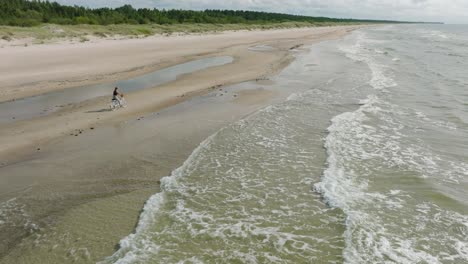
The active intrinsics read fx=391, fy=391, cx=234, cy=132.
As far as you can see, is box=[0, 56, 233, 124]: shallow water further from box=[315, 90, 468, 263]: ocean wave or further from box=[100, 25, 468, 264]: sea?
box=[315, 90, 468, 263]: ocean wave

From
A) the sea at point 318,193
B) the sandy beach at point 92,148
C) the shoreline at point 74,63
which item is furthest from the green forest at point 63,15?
the sea at point 318,193

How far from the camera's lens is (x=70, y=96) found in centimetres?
1831

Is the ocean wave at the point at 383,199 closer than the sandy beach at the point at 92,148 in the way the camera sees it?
Yes

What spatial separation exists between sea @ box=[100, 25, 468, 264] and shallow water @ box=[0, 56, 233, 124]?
764cm

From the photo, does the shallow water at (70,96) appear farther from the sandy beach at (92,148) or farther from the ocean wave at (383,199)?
the ocean wave at (383,199)

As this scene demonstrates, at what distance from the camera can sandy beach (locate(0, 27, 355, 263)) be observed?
719 centimetres

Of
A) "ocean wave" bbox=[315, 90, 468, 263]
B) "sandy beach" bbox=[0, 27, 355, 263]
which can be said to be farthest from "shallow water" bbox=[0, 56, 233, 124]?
"ocean wave" bbox=[315, 90, 468, 263]

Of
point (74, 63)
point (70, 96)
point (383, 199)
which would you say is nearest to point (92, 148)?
point (70, 96)

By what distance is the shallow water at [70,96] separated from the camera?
49.7ft

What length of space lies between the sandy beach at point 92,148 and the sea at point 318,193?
655 millimetres

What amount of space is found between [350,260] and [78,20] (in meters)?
54.4

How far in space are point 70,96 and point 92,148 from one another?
7821 mm

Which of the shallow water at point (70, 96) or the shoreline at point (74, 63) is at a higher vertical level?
the shoreline at point (74, 63)

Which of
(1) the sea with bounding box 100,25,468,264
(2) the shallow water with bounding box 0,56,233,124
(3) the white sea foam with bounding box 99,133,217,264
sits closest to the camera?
(3) the white sea foam with bounding box 99,133,217,264
